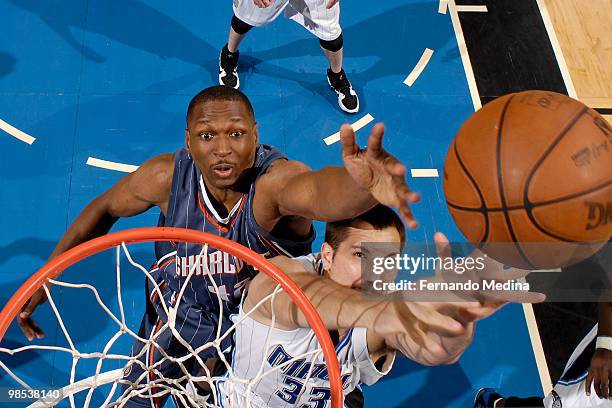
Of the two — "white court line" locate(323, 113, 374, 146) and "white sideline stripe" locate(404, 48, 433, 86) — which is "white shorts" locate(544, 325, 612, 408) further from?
"white sideline stripe" locate(404, 48, 433, 86)

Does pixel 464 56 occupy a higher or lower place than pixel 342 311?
lower

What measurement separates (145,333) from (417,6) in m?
3.32

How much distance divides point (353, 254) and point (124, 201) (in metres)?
1.01

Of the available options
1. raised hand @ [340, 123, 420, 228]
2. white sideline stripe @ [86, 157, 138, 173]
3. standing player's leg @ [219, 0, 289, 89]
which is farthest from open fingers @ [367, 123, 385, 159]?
white sideline stripe @ [86, 157, 138, 173]

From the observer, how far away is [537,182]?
90.5 inches

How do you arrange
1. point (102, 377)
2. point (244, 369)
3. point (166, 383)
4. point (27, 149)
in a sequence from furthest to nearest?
1. point (27, 149)
2. point (102, 377)
3. point (166, 383)
4. point (244, 369)

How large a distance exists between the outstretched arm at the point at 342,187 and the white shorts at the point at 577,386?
1.44m

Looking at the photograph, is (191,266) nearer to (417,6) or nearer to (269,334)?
(269,334)

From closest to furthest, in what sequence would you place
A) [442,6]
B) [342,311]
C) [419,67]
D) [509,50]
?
→ [342,311], [419,67], [509,50], [442,6]

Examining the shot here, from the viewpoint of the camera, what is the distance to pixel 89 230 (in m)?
2.98

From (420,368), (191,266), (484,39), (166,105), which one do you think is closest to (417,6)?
(484,39)

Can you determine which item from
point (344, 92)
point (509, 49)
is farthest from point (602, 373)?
point (509, 49)

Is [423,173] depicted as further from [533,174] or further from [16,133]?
[16,133]

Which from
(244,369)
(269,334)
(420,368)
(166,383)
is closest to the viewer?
(269,334)
